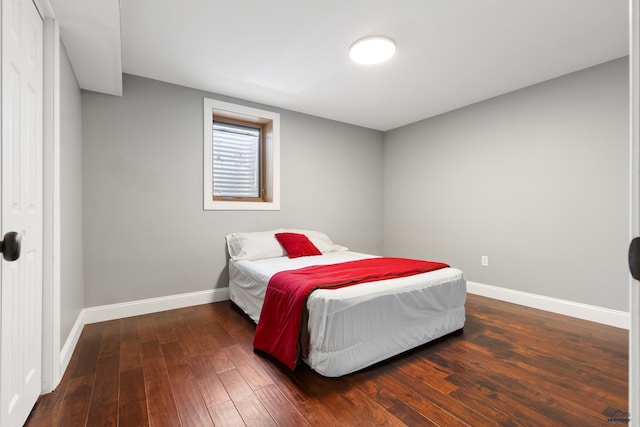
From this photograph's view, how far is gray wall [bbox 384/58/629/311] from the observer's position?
2.86 meters

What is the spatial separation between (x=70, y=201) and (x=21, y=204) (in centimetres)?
100

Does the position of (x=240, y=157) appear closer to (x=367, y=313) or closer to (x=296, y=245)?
(x=296, y=245)

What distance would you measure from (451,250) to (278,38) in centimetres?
329

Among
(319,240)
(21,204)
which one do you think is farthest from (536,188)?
(21,204)

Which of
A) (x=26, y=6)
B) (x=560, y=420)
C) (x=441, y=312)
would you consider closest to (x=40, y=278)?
(x=26, y=6)

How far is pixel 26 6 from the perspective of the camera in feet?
5.04

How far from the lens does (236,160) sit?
3.92 metres

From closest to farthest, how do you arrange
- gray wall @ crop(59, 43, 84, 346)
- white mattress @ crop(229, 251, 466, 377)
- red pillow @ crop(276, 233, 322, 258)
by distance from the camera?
white mattress @ crop(229, 251, 466, 377), gray wall @ crop(59, 43, 84, 346), red pillow @ crop(276, 233, 322, 258)

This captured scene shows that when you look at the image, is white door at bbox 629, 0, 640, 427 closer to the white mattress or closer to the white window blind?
the white mattress

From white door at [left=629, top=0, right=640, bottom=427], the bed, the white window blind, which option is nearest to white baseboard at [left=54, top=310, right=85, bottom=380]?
the bed

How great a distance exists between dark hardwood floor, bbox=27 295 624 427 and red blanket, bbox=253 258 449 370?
5.2 inches

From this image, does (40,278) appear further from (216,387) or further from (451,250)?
(451,250)

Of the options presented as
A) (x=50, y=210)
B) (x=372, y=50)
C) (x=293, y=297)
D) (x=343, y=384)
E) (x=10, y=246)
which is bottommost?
(x=343, y=384)

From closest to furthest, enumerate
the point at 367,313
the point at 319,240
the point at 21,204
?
1. the point at 21,204
2. the point at 367,313
3. the point at 319,240
